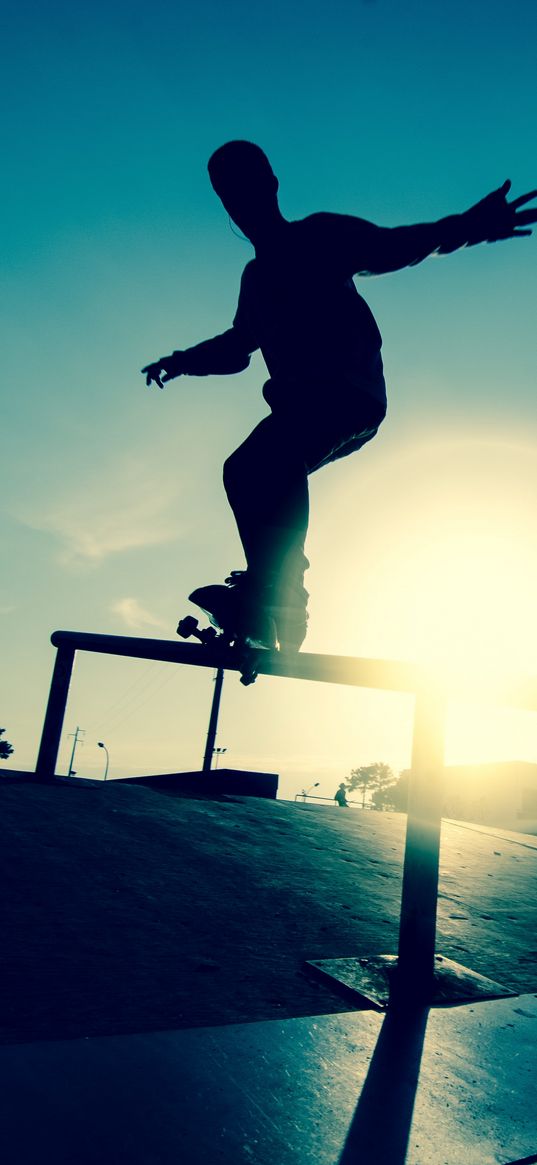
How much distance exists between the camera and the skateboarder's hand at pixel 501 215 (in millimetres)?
2320

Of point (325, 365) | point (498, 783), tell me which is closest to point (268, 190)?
point (325, 365)

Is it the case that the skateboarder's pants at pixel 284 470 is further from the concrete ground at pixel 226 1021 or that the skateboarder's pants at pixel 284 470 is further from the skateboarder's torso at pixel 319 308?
the concrete ground at pixel 226 1021

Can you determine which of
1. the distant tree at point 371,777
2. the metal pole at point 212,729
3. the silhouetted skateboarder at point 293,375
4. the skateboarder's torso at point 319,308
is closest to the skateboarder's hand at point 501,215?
the silhouetted skateboarder at point 293,375

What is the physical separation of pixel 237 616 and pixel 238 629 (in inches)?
2.1

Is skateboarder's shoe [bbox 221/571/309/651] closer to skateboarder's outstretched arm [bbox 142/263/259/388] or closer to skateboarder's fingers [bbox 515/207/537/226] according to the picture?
skateboarder's outstretched arm [bbox 142/263/259/388]

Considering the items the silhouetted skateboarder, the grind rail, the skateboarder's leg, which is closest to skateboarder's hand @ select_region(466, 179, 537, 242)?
the silhouetted skateboarder

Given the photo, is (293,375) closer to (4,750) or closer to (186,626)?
(186,626)

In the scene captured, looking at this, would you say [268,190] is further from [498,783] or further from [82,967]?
[498,783]

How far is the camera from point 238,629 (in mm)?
2600

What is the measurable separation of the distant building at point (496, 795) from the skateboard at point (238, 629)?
43594 millimetres

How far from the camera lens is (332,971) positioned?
75.8 inches

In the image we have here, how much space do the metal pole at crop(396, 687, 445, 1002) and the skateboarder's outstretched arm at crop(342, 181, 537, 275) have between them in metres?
1.71

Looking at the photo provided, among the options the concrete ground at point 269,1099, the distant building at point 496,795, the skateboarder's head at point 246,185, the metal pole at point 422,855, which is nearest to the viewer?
the concrete ground at point 269,1099

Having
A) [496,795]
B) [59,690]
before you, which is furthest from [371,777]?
[59,690]
